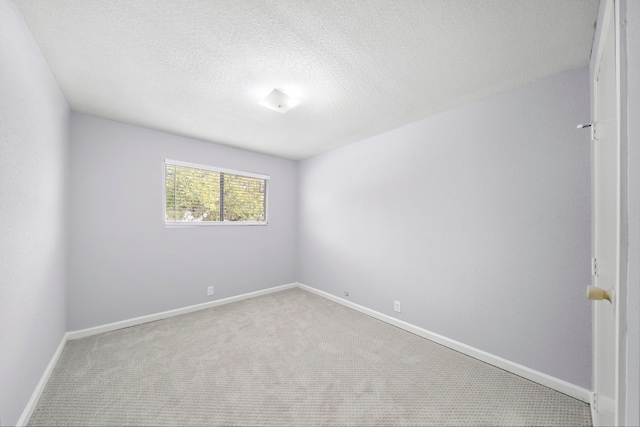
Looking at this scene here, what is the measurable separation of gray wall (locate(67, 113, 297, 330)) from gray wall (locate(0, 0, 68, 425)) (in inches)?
19.5

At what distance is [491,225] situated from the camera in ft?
7.22

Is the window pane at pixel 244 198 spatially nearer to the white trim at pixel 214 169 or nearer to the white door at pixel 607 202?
the white trim at pixel 214 169

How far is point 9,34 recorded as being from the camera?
1273 mm

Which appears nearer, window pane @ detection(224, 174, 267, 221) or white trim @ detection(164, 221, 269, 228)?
white trim @ detection(164, 221, 269, 228)

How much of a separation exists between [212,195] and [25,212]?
7.00 ft

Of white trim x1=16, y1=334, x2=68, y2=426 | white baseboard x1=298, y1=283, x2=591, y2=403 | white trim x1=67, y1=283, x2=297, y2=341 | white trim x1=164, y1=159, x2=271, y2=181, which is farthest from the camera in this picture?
white trim x1=164, y1=159, x2=271, y2=181

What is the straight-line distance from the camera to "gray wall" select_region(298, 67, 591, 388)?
1807 mm

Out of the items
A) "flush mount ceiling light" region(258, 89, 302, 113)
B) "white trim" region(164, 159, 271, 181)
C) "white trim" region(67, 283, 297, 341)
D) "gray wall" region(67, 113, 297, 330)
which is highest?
"flush mount ceiling light" region(258, 89, 302, 113)

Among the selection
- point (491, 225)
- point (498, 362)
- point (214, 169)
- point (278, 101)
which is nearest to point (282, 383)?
point (498, 362)

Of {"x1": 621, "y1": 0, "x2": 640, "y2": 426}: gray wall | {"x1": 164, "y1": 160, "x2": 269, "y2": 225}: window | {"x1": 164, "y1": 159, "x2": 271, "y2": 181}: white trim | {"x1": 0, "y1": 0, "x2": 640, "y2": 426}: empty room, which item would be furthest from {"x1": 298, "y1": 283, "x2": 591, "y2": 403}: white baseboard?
{"x1": 164, "y1": 159, "x2": 271, "y2": 181}: white trim

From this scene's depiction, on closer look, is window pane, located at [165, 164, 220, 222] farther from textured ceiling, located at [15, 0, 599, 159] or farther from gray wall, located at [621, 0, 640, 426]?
gray wall, located at [621, 0, 640, 426]

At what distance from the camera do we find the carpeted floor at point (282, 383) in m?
1.58

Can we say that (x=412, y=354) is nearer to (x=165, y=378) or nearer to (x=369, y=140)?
(x=165, y=378)

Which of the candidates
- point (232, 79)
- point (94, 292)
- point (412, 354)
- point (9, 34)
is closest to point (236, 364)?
point (412, 354)
